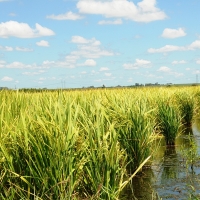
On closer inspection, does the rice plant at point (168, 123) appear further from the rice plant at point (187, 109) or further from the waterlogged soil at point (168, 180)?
the rice plant at point (187, 109)

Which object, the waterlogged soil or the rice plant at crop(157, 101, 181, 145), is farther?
the rice plant at crop(157, 101, 181, 145)

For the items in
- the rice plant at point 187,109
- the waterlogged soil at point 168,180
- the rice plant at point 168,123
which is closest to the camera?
the waterlogged soil at point 168,180

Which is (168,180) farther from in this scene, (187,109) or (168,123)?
(187,109)

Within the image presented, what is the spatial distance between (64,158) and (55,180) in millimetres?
242

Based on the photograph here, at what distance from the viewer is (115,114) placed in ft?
21.5

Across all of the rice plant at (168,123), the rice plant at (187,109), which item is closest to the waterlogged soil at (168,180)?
the rice plant at (168,123)

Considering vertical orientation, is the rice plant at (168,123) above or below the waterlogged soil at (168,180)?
above

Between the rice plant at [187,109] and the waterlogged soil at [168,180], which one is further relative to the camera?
the rice plant at [187,109]

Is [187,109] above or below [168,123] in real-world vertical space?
above

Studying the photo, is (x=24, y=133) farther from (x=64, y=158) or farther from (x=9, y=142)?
(x=64, y=158)

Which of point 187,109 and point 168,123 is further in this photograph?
point 187,109

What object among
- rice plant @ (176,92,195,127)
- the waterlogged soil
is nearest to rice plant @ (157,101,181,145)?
the waterlogged soil

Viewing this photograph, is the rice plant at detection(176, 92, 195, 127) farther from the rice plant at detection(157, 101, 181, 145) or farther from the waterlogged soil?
the waterlogged soil

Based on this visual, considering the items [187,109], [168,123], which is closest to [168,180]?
[168,123]
